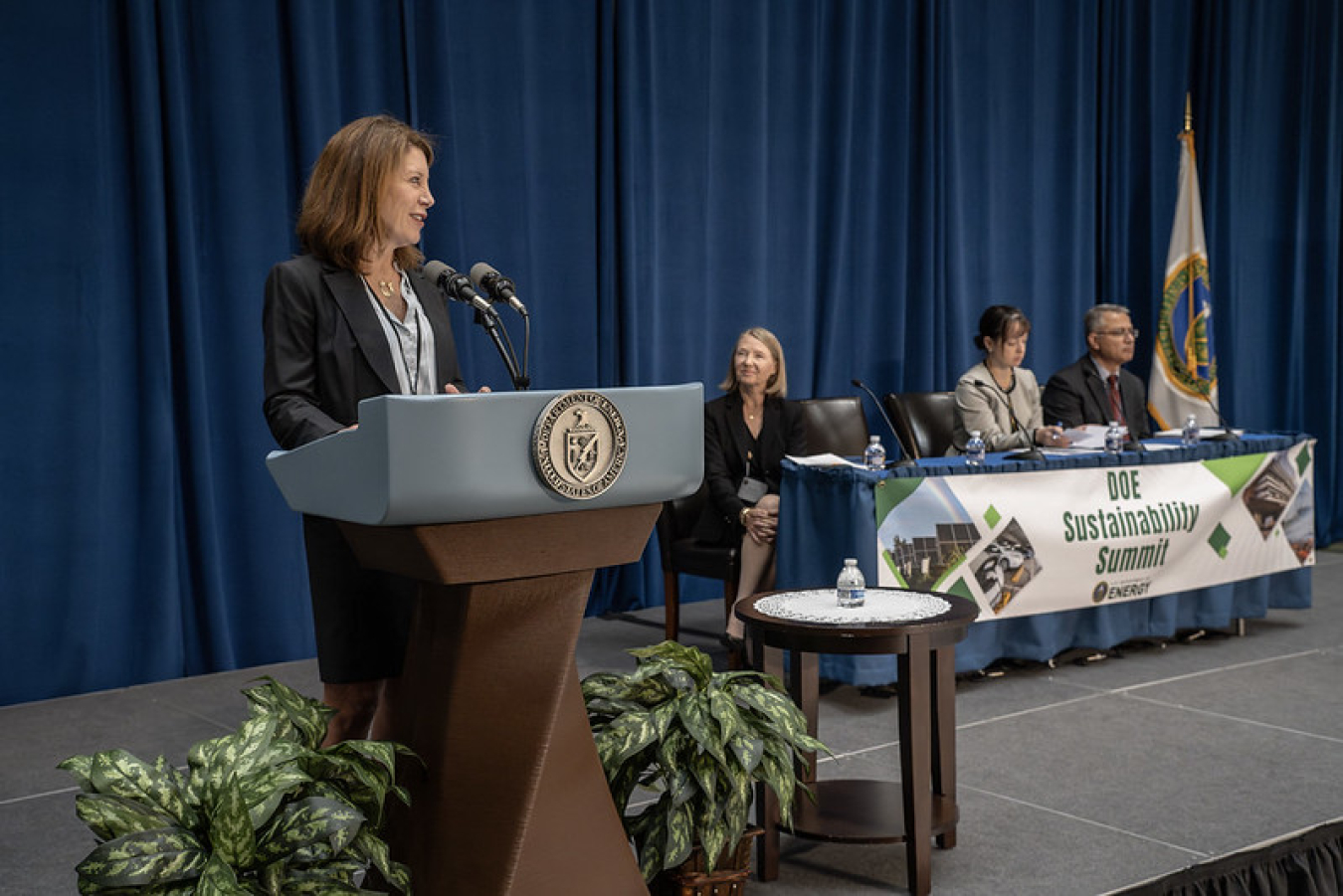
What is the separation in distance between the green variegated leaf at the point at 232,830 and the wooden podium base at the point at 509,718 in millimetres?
224

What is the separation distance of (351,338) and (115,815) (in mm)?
736

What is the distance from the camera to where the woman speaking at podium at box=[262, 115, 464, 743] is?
78.2 inches

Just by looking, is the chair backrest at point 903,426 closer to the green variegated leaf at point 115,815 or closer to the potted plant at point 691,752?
the potted plant at point 691,752

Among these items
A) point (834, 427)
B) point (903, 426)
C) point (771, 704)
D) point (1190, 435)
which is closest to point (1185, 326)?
point (1190, 435)

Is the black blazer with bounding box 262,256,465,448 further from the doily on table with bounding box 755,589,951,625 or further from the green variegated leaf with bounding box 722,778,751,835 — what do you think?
the doily on table with bounding box 755,589,951,625

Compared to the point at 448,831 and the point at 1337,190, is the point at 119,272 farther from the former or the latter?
the point at 1337,190

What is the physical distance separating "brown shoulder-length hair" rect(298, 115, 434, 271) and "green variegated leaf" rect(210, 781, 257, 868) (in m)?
0.81

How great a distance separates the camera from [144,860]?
1.63 metres

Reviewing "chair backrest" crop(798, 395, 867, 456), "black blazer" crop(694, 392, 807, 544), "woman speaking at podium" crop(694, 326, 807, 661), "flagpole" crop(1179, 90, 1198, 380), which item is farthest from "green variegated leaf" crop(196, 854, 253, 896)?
"flagpole" crop(1179, 90, 1198, 380)

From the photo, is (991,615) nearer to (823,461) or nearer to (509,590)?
(823,461)

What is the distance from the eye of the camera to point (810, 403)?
186 inches

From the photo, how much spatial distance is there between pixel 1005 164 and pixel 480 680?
555 cm

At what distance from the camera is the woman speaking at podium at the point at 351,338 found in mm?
1986

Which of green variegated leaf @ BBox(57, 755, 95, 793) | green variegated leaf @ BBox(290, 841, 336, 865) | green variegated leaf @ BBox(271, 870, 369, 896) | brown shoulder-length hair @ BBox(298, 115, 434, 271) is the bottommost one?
green variegated leaf @ BBox(271, 870, 369, 896)
